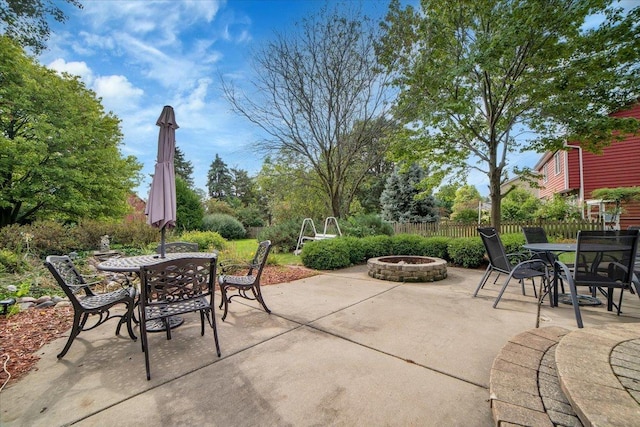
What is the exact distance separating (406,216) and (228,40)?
12844 mm

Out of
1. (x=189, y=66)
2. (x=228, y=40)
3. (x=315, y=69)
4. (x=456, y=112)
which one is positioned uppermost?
(x=315, y=69)

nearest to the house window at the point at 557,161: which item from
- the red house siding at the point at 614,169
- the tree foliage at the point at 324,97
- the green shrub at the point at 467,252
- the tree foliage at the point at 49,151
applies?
the red house siding at the point at 614,169

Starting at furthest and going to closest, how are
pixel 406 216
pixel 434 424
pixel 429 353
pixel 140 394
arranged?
pixel 406 216 < pixel 429 353 < pixel 140 394 < pixel 434 424

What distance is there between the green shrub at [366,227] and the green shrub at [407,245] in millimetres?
1790

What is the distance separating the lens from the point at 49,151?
9.87 meters

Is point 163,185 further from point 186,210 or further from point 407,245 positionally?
point 186,210

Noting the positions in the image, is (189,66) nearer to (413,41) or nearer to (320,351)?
(413,41)

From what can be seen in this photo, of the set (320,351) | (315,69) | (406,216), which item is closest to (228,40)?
(315,69)

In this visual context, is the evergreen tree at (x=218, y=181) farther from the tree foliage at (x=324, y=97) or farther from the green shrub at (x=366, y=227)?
the green shrub at (x=366, y=227)

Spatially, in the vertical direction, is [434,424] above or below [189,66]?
below

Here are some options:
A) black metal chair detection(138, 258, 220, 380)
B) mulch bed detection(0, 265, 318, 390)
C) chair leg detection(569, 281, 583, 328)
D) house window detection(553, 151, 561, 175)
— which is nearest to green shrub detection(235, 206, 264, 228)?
mulch bed detection(0, 265, 318, 390)

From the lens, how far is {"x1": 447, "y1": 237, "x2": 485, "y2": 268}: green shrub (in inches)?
258

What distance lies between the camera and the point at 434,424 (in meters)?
1.56

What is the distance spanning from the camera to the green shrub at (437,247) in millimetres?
7129
